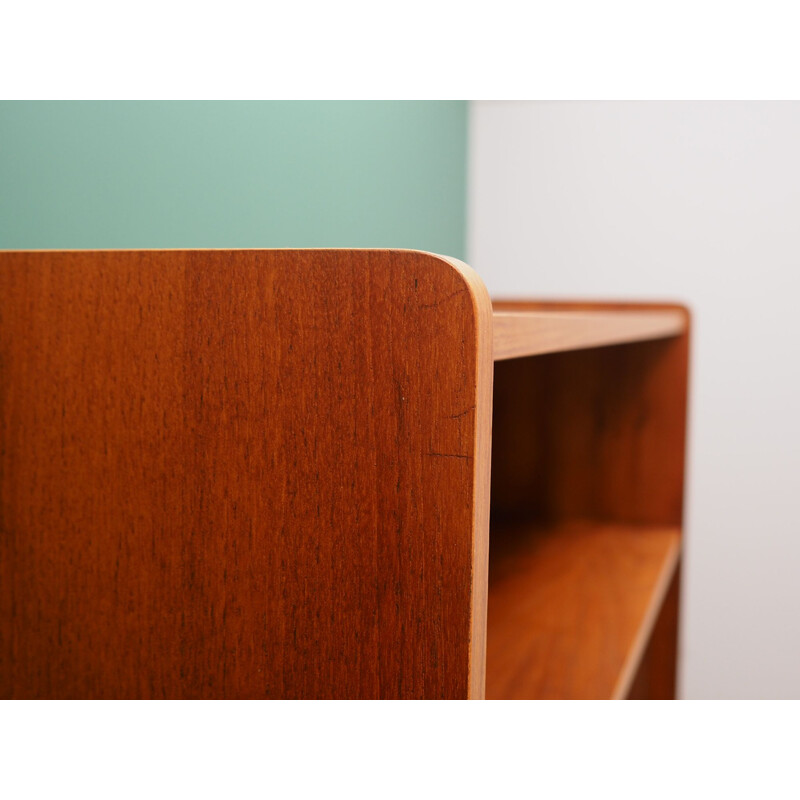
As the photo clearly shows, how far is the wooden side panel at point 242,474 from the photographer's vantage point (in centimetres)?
39

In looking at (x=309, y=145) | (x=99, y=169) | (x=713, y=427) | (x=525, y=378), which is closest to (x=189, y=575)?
(x=99, y=169)

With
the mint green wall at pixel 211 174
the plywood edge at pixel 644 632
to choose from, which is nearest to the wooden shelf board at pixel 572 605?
the plywood edge at pixel 644 632

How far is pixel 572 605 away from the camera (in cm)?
92

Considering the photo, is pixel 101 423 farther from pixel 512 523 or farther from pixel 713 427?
pixel 713 427

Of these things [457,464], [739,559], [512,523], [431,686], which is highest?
[457,464]

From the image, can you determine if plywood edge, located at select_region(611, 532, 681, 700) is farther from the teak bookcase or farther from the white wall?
the white wall

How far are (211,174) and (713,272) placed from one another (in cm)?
113

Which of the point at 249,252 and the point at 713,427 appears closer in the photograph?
the point at 249,252

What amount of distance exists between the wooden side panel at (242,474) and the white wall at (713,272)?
1349mm

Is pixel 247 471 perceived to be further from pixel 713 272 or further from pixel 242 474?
pixel 713 272

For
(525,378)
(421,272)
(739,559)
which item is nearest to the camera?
(421,272)

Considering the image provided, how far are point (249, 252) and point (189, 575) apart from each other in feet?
0.52

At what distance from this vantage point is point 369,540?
0.40 m

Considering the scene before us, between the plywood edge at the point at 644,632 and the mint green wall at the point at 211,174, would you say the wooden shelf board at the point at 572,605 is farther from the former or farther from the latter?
the mint green wall at the point at 211,174
